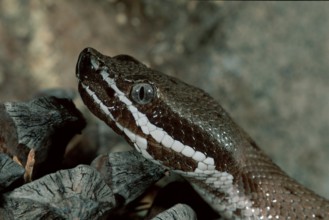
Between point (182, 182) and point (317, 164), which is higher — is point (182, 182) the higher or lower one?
the lower one

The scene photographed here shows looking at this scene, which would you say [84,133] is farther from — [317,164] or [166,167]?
[317,164]

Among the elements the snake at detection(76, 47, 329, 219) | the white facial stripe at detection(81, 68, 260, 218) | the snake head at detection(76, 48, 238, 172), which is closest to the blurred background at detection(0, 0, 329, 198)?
the snake at detection(76, 47, 329, 219)

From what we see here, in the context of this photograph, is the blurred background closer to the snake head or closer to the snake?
the snake

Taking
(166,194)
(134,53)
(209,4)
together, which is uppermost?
(209,4)

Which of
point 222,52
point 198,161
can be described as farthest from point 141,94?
point 222,52

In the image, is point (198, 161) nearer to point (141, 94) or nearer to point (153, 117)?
point (153, 117)

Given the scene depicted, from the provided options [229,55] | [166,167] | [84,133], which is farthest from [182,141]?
[229,55]

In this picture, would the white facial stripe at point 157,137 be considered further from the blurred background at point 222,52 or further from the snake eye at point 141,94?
the blurred background at point 222,52
